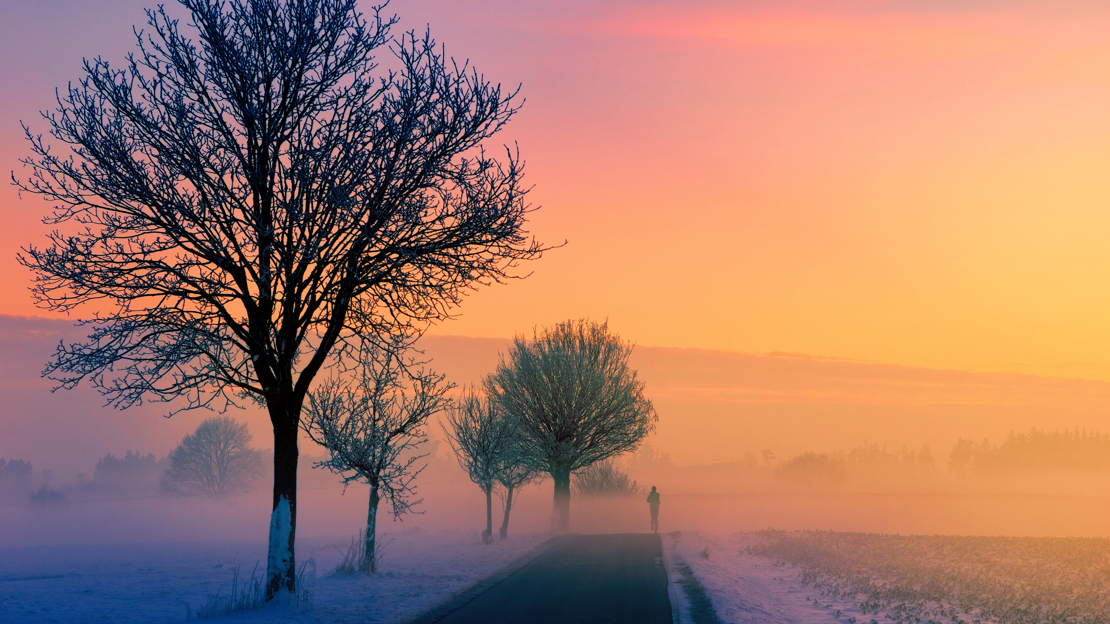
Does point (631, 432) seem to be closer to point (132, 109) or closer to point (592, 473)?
point (592, 473)

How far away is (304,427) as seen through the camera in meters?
21.4

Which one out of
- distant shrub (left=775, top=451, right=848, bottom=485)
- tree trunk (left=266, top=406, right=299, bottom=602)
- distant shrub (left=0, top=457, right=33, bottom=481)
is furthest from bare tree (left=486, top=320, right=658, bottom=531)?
distant shrub (left=0, top=457, right=33, bottom=481)

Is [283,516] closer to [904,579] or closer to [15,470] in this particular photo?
[904,579]

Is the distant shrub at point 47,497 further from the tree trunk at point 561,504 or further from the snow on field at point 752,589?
the snow on field at point 752,589

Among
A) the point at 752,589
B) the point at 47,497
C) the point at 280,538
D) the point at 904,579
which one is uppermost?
the point at 280,538

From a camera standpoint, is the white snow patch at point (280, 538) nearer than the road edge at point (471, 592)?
No

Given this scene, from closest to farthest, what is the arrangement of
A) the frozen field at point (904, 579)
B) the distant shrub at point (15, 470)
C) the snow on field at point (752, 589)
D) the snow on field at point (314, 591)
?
the snow on field at point (314, 591), the snow on field at point (752, 589), the frozen field at point (904, 579), the distant shrub at point (15, 470)

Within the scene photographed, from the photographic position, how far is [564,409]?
130 ft

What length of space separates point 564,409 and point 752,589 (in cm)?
2267

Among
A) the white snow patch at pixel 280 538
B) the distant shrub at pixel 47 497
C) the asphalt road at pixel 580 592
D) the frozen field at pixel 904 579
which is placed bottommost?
the distant shrub at pixel 47 497

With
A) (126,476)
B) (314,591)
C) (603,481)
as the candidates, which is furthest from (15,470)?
(314,591)

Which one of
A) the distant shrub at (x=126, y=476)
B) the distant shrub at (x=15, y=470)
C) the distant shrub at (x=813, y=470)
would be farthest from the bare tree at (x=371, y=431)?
the distant shrub at (x=15, y=470)

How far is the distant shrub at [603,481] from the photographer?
58.2 metres

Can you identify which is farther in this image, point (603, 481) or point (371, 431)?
point (603, 481)
